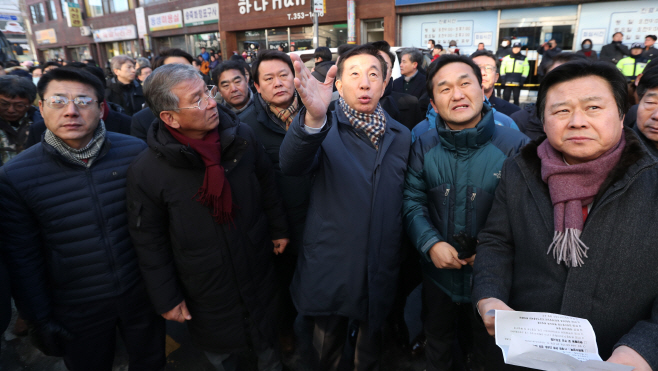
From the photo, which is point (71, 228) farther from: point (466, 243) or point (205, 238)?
point (466, 243)

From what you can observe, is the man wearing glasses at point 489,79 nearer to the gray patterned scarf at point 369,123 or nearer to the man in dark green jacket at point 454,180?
the man in dark green jacket at point 454,180

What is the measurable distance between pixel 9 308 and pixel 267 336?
131cm

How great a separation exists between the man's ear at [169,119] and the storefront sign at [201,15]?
18902 mm

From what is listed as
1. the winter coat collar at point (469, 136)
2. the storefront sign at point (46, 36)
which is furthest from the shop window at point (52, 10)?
the winter coat collar at point (469, 136)

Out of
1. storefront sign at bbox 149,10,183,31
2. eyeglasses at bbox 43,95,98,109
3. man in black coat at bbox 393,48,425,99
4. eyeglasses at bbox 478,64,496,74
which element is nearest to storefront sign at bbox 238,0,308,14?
storefront sign at bbox 149,10,183,31

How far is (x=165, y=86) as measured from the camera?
6.10 feet

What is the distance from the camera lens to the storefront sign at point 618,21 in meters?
10.0

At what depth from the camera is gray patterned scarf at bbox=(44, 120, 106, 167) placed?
6.15ft

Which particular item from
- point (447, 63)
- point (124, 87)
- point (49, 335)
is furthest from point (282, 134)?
point (124, 87)

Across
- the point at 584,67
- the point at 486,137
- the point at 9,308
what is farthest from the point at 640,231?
the point at 9,308

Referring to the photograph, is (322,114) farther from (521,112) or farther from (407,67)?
(407,67)

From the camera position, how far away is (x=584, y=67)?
1.34 m

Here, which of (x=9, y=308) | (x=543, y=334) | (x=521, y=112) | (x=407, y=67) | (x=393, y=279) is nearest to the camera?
(x=543, y=334)

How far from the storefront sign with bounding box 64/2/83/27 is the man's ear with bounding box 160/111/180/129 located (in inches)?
1137
